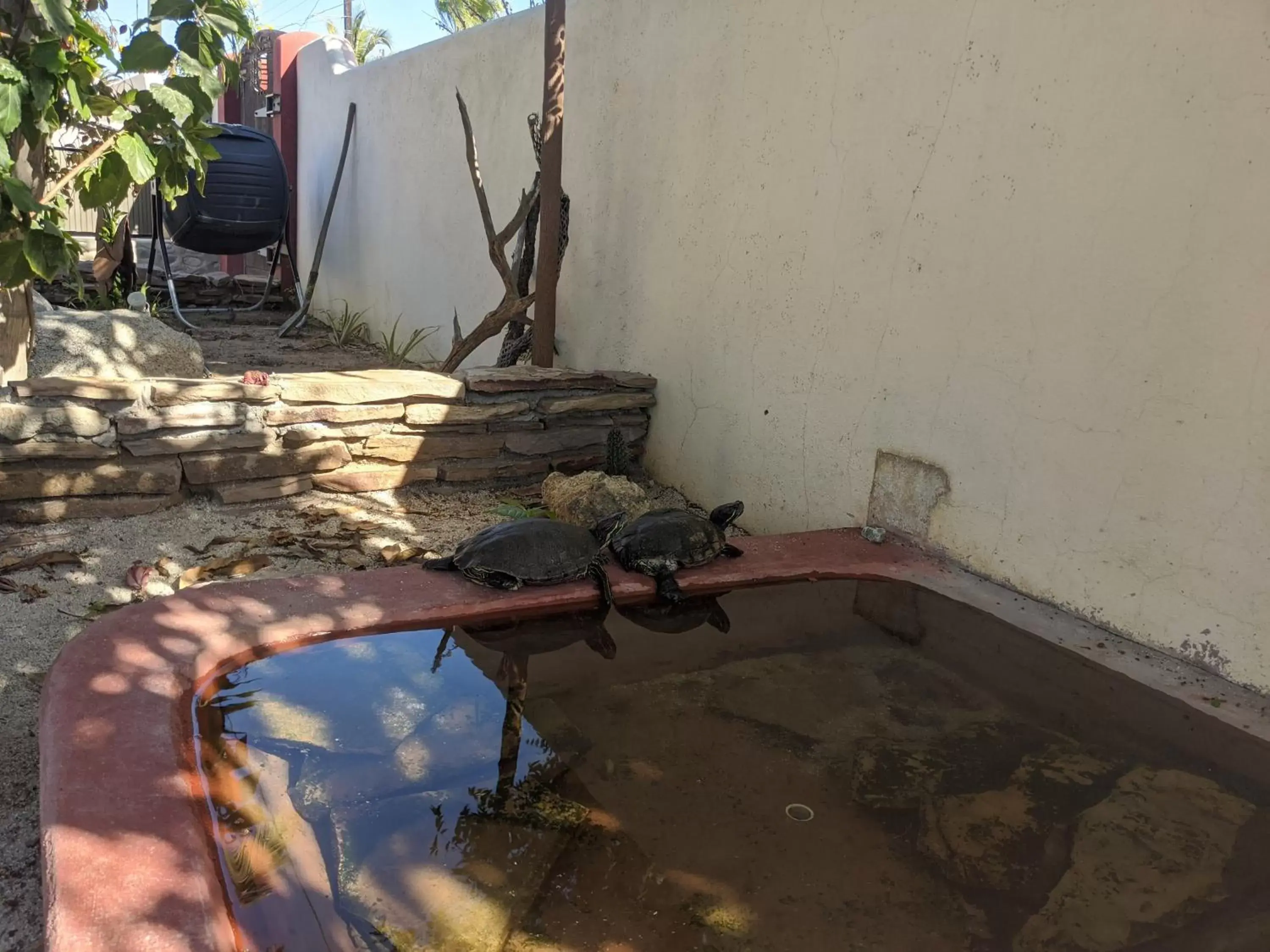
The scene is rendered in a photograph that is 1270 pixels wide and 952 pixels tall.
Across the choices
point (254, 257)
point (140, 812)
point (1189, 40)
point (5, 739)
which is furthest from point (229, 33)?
point (254, 257)

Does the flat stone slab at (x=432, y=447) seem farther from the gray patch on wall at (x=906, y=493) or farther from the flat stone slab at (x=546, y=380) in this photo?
the gray patch on wall at (x=906, y=493)

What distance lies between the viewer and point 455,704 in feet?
7.06

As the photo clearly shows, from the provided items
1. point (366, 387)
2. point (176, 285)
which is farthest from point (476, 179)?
point (176, 285)

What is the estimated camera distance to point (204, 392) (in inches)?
139

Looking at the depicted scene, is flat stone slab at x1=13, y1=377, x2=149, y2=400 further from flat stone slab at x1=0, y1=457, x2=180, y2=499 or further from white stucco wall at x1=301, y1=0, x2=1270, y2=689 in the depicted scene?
white stucco wall at x1=301, y1=0, x2=1270, y2=689

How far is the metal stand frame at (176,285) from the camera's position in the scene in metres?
8.37

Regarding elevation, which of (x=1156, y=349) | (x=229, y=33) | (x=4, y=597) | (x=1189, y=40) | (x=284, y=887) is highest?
(x=1189, y=40)

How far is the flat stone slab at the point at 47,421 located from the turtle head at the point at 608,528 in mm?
1880

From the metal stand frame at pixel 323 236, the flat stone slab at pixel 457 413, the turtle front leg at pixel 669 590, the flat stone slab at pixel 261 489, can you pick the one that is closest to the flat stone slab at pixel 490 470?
the flat stone slab at pixel 457 413

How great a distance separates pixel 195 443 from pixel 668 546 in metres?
1.98

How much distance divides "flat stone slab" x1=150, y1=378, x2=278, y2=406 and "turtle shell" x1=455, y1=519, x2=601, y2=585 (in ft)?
4.43

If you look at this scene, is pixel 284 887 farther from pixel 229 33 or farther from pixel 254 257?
pixel 254 257

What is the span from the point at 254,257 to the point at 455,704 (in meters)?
11.5

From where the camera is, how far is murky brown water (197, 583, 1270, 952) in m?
1.53
